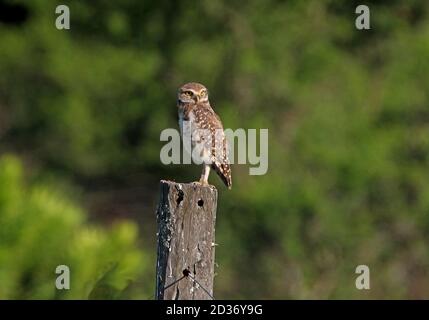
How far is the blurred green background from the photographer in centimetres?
1661

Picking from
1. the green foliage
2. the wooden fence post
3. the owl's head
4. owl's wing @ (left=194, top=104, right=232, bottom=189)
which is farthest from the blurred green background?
the wooden fence post

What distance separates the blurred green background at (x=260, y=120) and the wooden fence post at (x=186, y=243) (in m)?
10.3

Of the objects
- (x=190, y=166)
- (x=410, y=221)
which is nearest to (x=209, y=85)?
(x=190, y=166)

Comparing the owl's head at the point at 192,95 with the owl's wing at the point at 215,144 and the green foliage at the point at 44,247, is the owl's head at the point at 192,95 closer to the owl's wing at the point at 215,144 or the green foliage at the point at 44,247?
the owl's wing at the point at 215,144

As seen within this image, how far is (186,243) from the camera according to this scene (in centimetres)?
514

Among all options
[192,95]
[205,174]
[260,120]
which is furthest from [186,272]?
[260,120]

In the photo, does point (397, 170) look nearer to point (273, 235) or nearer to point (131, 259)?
point (273, 235)

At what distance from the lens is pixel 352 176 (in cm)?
1717

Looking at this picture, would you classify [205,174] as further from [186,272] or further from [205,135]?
[186,272]

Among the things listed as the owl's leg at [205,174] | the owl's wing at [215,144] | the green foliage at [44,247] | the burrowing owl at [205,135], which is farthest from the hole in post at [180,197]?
the green foliage at [44,247]

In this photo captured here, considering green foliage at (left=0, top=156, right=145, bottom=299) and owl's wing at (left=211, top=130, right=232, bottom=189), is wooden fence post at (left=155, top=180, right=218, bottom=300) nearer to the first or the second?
owl's wing at (left=211, top=130, right=232, bottom=189)

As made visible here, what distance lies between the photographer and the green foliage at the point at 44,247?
7.07m

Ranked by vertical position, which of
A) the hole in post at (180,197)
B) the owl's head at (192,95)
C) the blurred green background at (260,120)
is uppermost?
the blurred green background at (260,120)

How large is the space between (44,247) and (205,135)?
1.40 meters
